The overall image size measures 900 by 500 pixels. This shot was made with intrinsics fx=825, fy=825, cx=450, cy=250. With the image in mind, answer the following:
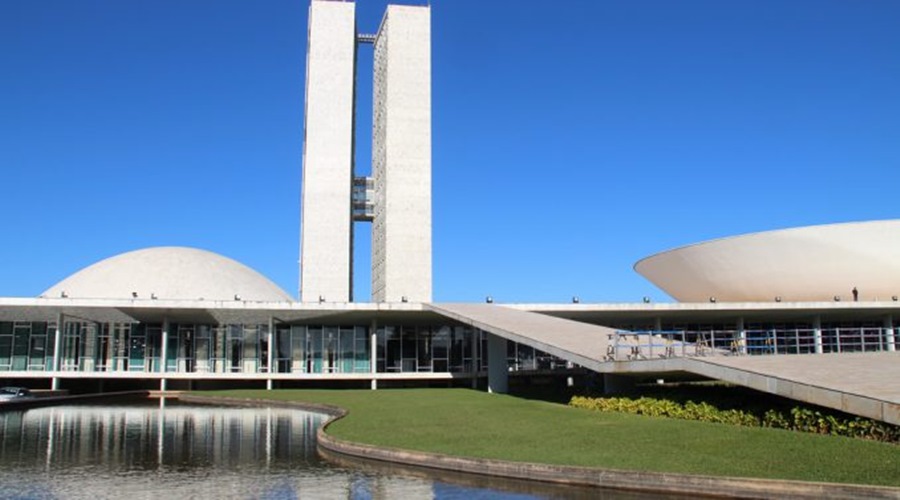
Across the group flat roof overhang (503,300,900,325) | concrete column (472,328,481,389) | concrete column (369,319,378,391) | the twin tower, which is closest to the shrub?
flat roof overhang (503,300,900,325)

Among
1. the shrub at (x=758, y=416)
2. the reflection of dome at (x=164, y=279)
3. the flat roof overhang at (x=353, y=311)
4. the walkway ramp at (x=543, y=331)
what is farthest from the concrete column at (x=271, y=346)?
the shrub at (x=758, y=416)

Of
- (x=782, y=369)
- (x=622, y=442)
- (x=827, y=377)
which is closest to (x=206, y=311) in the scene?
(x=622, y=442)

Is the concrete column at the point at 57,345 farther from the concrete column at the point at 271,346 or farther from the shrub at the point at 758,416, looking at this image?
the shrub at the point at 758,416

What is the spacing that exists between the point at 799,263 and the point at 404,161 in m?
24.5

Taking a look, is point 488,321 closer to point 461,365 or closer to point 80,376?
Answer: point 461,365

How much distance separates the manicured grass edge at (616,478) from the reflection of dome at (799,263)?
2776 centimetres

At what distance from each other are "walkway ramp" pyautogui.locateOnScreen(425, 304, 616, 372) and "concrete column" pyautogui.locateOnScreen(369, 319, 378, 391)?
545 centimetres

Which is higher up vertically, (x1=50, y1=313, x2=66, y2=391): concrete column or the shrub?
(x1=50, y1=313, x2=66, y2=391): concrete column

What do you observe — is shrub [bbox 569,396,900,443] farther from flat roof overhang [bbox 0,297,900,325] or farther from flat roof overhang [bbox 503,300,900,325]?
flat roof overhang [bbox 503,300,900,325]

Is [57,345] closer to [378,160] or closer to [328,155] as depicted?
[328,155]

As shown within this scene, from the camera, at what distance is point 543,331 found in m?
26.1

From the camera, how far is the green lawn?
1110 cm

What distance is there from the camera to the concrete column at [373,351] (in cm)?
3862

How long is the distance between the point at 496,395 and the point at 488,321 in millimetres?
2523
